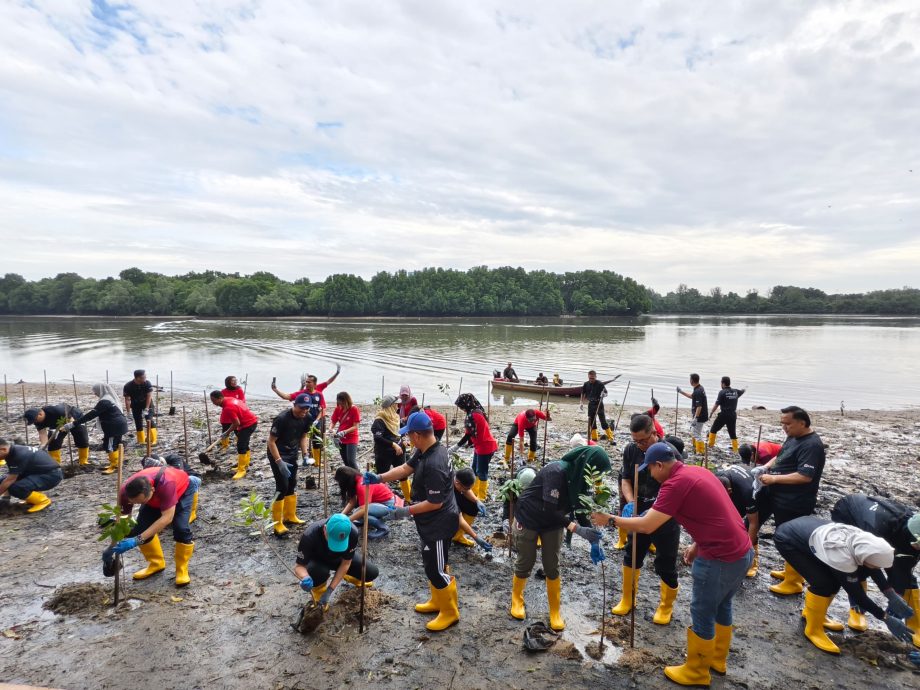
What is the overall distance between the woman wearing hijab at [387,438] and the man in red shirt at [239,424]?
284 centimetres

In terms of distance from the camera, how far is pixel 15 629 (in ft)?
14.8

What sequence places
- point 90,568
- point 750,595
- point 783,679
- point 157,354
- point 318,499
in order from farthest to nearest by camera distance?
1. point 157,354
2. point 318,499
3. point 90,568
4. point 750,595
5. point 783,679

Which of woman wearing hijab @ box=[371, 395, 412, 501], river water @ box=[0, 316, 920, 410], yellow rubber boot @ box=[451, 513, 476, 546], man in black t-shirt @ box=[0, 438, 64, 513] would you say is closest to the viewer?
yellow rubber boot @ box=[451, 513, 476, 546]

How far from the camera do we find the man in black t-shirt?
6.87 metres

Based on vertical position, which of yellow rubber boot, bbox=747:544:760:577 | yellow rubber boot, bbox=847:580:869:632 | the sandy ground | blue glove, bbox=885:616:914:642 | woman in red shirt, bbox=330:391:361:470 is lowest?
the sandy ground

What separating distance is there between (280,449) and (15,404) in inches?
657

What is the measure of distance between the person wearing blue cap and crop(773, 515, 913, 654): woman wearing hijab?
10.1ft

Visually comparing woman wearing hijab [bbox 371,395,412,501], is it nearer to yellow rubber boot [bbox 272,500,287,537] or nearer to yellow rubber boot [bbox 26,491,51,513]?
yellow rubber boot [bbox 272,500,287,537]

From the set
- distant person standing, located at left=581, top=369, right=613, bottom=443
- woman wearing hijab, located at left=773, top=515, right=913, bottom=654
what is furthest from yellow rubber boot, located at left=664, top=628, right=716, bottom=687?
distant person standing, located at left=581, top=369, right=613, bottom=443

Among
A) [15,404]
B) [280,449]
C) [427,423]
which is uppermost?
[427,423]

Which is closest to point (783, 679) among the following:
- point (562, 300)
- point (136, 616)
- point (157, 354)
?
point (136, 616)

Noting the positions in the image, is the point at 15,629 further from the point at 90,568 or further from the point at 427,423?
the point at 427,423

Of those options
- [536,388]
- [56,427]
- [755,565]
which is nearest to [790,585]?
[755,565]

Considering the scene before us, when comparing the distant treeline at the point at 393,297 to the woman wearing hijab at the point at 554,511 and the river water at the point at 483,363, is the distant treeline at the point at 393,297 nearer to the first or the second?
the river water at the point at 483,363
